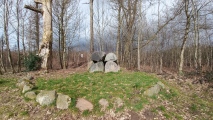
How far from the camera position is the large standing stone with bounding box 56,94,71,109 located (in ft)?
15.2

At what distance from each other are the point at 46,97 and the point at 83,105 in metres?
1.25

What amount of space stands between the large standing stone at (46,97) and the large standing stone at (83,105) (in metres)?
0.85

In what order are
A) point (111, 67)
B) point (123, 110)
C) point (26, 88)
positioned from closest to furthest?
point (123, 110)
point (26, 88)
point (111, 67)

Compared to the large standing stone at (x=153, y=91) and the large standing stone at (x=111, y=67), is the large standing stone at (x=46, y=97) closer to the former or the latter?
the large standing stone at (x=153, y=91)

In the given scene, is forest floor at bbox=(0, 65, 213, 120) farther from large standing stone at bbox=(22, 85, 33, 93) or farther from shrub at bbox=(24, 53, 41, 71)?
shrub at bbox=(24, 53, 41, 71)

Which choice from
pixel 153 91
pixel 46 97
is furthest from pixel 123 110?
pixel 46 97

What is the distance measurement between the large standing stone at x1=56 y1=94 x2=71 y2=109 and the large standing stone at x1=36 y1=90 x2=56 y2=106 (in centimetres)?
21

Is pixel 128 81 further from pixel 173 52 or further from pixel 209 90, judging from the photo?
pixel 173 52

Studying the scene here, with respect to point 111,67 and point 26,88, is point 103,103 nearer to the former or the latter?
point 26,88

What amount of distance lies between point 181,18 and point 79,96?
11074 mm

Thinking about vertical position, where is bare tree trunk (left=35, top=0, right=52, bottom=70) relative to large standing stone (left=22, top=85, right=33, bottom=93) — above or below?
above

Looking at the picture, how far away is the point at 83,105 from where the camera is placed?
4730 mm

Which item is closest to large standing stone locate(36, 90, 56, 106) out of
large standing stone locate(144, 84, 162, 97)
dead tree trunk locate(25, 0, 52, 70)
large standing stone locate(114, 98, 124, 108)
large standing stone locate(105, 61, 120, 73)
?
large standing stone locate(114, 98, 124, 108)

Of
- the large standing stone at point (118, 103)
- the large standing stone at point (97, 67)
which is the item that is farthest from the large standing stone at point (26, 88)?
the large standing stone at point (97, 67)
